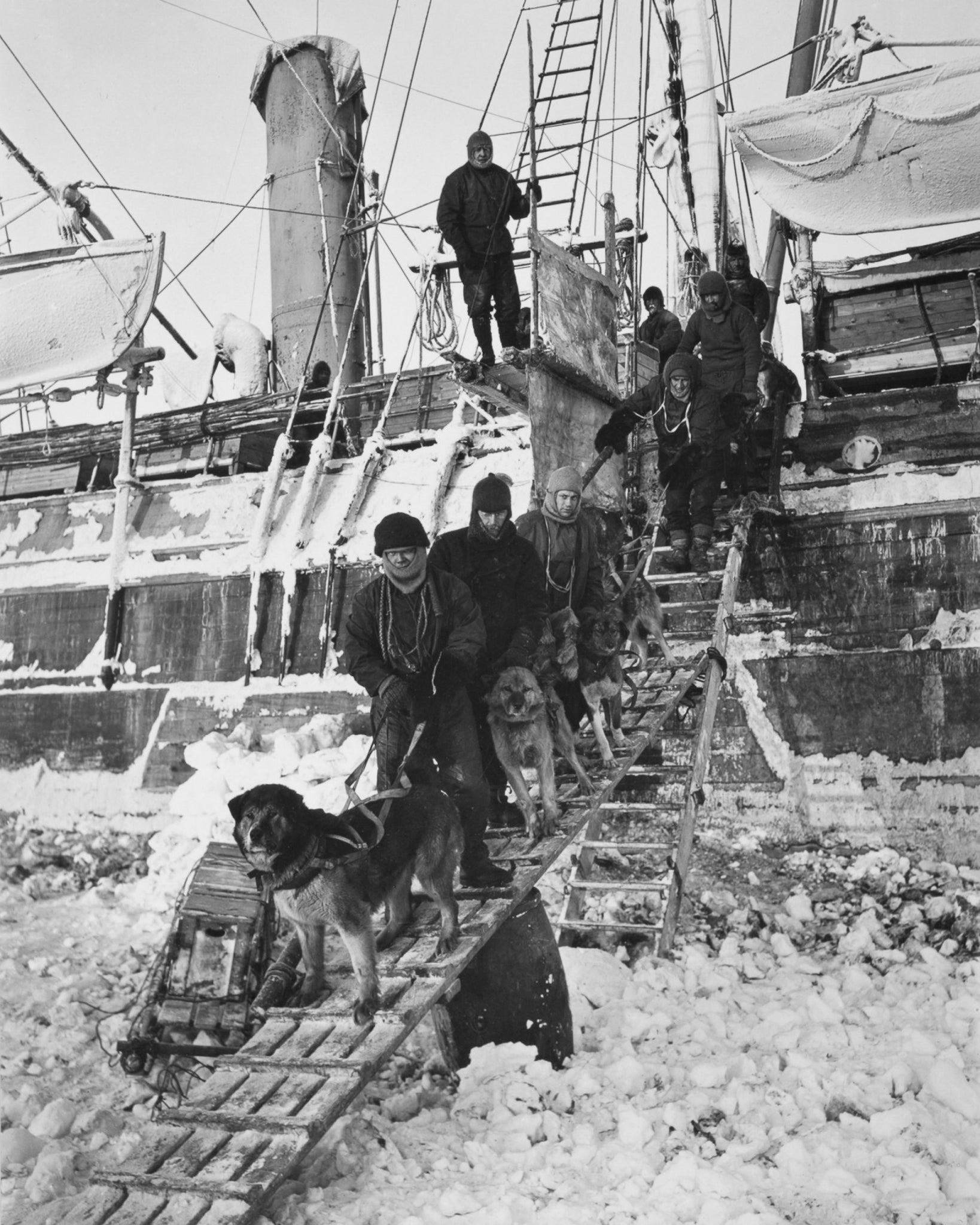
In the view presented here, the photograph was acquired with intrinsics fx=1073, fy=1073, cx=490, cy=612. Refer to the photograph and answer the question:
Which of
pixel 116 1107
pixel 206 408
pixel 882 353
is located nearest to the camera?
pixel 116 1107

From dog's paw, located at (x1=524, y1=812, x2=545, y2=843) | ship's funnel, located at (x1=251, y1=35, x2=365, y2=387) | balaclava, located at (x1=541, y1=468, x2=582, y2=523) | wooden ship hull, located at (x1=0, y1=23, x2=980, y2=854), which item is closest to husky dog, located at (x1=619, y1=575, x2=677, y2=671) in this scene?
wooden ship hull, located at (x1=0, y1=23, x2=980, y2=854)

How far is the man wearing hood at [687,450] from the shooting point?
27.4 ft

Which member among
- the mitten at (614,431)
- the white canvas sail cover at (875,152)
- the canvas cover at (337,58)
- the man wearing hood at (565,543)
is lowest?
the man wearing hood at (565,543)

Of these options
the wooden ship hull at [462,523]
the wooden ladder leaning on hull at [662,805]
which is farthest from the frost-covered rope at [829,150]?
the wooden ladder leaning on hull at [662,805]

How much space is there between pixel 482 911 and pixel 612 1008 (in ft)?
4.04

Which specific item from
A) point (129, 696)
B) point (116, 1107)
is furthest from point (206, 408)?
point (116, 1107)

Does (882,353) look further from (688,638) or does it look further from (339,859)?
(339,859)

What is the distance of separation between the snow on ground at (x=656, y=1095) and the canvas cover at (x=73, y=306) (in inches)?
311

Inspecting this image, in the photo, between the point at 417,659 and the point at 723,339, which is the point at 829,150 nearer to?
the point at 723,339

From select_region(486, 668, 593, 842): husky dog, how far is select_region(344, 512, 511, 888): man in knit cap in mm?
366

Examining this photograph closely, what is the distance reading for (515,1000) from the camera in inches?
181

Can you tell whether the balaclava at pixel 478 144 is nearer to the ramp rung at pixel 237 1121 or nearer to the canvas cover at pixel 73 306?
the canvas cover at pixel 73 306

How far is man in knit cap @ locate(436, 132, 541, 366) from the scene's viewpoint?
8836 mm

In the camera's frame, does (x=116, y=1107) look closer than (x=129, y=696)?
Yes
